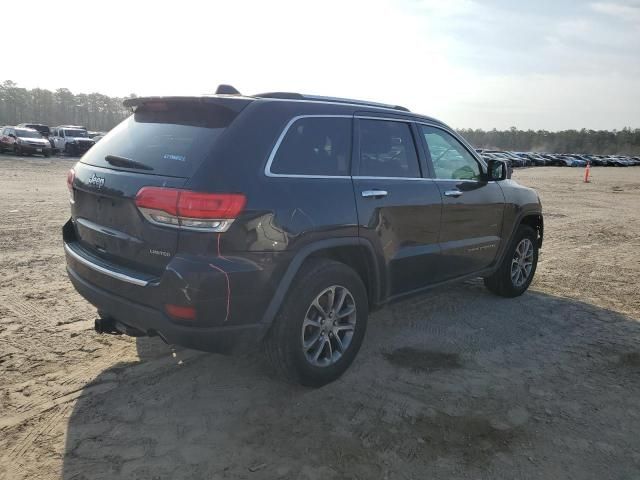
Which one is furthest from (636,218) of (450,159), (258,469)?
(258,469)

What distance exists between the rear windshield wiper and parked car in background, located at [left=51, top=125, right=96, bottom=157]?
32165mm

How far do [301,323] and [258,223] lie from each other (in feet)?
2.41

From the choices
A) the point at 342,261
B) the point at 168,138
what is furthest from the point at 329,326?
the point at 168,138

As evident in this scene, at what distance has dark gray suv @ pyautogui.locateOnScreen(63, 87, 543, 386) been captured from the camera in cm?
286

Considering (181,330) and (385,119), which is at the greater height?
(385,119)

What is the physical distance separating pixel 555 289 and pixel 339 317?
3.75 m

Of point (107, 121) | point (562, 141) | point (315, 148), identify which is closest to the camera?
point (315, 148)

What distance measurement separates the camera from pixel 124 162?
3.26 meters

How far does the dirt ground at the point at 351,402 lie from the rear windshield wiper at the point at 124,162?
1461 mm

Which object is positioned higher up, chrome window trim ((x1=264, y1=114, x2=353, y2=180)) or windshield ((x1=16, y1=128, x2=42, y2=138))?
chrome window trim ((x1=264, y1=114, x2=353, y2=180))

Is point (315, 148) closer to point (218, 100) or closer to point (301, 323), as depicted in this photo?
point (218, 100)

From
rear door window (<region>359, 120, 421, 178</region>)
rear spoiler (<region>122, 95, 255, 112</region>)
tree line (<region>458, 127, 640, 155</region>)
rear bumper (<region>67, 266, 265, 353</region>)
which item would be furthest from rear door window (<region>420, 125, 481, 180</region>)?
tree line (<region>458, 127, 640, 155</region>)

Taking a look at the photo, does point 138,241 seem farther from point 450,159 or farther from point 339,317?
point 450,159

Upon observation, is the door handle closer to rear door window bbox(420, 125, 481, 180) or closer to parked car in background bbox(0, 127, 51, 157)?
rear door window bbox(420, 125, 481, 180)
